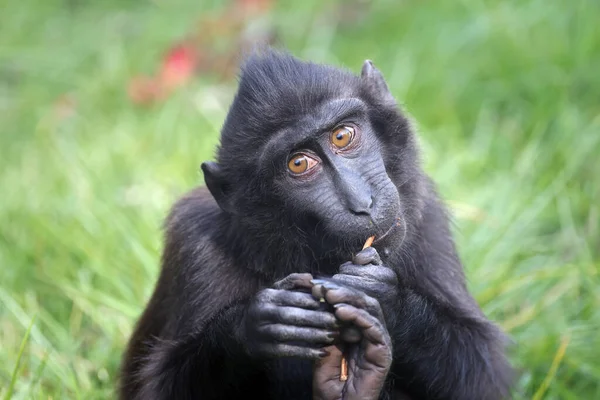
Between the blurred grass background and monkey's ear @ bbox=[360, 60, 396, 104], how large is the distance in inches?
70.4

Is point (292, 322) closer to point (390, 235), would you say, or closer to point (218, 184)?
point (390, 235)

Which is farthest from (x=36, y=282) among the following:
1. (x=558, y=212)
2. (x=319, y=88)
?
(x=558, y=212)

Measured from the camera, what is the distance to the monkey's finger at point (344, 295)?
383cm

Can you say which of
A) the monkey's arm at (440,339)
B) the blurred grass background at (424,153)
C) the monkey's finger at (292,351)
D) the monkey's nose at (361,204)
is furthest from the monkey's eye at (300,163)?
the blurred grass background at (424,153)

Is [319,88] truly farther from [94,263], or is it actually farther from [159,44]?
[159,44]

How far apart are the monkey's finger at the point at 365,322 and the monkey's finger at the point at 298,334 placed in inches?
3.9

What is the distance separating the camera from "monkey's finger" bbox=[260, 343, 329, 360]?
3.89 m

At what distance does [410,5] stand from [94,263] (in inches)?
215

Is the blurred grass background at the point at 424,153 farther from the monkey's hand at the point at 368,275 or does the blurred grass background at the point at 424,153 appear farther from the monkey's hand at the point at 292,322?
the monkey's hand at the point at 368,275

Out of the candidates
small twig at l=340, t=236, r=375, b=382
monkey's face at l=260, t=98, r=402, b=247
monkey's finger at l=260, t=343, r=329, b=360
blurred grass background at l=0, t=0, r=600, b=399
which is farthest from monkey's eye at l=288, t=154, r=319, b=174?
blurred grass background at l=0, t=0, r=600, b=399

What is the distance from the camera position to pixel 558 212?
23.0ft

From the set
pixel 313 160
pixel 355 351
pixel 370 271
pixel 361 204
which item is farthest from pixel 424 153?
pixel 355 351

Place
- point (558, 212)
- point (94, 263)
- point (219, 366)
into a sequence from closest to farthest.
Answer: point (219, 366)
point (94, 263)
point (558, 212)

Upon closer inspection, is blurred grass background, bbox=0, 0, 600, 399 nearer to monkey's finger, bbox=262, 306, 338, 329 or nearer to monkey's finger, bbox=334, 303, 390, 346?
monkey's finger, bbox=262, 306, 338, 329
